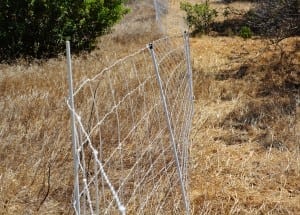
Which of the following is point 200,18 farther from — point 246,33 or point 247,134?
point 247,134

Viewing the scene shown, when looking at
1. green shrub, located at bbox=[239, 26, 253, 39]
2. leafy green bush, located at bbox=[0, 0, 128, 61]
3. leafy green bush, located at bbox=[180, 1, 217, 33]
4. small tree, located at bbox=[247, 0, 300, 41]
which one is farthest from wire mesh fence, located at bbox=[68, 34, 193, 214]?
leafy green bush, located at bbox=[180, 1, 217, 33]

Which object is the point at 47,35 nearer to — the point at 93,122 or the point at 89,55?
the point at 89,55

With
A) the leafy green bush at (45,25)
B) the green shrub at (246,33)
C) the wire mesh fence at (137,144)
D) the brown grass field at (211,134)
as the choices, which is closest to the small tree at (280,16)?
the brown grass field at (211,134)

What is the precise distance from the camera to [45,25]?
25.0 feet

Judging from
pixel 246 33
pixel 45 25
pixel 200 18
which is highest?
pixel 45 25

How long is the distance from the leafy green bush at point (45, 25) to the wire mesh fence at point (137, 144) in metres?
1.99

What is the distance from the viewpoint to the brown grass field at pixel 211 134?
3.43m

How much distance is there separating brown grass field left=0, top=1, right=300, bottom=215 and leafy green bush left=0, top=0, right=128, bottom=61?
1.68 feet

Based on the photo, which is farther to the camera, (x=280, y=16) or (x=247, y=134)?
(x=280, y=16)

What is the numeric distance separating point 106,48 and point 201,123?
3.68 m

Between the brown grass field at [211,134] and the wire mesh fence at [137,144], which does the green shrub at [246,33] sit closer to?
the brown grass field at [211,134]

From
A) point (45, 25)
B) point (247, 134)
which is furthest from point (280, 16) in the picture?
point (45, 25)

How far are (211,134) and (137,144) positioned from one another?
1006 millimetres

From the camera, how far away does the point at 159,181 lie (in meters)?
3.40
